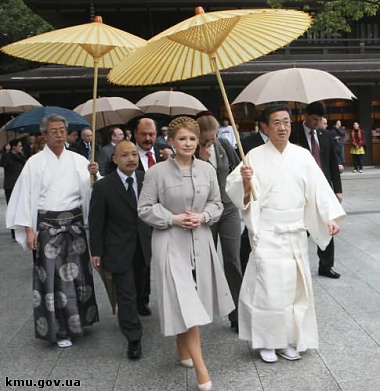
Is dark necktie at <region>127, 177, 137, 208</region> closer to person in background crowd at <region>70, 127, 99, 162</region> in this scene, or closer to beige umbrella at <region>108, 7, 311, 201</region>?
beige umbrella at <region>108, 7, 311, 201</region>

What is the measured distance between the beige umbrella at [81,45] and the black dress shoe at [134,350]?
1741mm

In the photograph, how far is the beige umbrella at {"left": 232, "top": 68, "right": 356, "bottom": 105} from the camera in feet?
17.4

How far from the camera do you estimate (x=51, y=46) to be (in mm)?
3914

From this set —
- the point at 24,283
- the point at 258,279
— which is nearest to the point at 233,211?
the point at 258,279

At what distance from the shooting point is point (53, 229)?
3.73m

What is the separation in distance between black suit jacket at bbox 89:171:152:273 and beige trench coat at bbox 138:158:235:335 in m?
0.47

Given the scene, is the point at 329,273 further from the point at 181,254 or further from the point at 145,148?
the point at 181,254

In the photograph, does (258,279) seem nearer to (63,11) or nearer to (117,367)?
(117,367)

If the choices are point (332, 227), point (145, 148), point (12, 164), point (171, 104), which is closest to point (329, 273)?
point (332, 227)

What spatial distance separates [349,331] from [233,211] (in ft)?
4.17

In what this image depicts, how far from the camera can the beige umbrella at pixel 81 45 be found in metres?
3.40

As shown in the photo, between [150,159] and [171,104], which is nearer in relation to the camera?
[150,159]

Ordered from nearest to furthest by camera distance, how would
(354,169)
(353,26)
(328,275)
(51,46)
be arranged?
(51,46) < (328,275) < (354,169) < (353,26)

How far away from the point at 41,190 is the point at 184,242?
1298 mm
